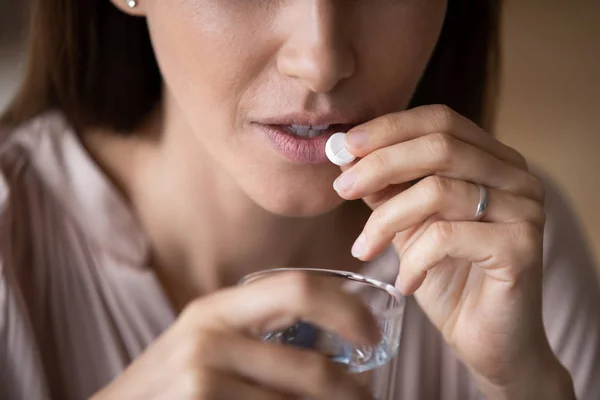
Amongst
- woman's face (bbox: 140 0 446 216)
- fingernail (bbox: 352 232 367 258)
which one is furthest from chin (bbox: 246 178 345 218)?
fingernail (bbox: 352 232 367 258)

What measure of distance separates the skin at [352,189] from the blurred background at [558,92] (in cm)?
48

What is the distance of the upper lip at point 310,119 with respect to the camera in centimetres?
58

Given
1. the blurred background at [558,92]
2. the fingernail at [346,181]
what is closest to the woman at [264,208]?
the fingernail at [346,181]

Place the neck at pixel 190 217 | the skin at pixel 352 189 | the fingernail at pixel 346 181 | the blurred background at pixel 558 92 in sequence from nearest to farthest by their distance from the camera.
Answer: the skin at pixel 352 189 < the fingernail at pixel 346 181 < the neck at pixel 190 217 < the blurred background at pixel 558 92

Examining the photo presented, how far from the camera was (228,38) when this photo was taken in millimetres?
581

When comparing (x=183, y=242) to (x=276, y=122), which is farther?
(x=183, y=242)

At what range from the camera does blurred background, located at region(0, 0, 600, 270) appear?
1.13 m

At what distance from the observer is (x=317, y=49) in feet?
1.73

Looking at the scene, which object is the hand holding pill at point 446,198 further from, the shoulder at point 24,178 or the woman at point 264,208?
the shoulder at point 24,178

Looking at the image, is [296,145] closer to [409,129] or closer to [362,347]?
[409,129]

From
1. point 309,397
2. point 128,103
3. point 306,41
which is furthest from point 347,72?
point 128,103

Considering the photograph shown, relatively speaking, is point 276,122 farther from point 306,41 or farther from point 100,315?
point 100,315

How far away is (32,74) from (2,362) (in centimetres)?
35

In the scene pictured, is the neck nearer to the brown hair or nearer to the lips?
the brown hair
